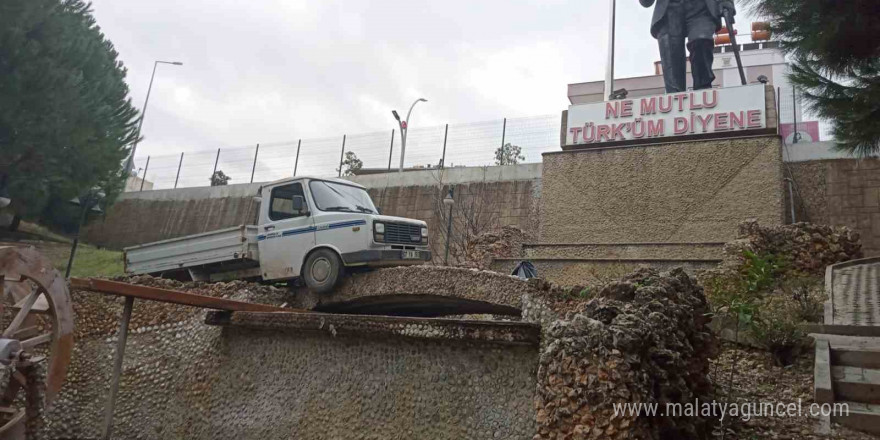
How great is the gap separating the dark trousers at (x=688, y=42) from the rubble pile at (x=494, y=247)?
6.12 meters

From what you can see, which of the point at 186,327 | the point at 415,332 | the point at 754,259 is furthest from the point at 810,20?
the point at 186,327

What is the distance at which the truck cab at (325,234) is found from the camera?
10031mm

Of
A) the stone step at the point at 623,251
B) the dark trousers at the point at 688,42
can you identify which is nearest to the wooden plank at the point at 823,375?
the stone step at the point at 623,251

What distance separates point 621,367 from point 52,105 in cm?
2172

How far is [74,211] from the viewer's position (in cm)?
2345

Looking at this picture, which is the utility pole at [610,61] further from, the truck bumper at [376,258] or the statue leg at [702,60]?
the truck bumper at [376,258]

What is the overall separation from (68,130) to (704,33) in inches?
775

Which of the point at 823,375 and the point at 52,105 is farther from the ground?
the point at 52,105

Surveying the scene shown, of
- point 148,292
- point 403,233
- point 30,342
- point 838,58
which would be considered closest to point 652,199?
point 403,233

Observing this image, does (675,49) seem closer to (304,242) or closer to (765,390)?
(304,242)

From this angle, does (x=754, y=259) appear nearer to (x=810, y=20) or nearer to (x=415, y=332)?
(x=810, y=20)

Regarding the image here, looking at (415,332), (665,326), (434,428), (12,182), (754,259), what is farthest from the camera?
(12,182)

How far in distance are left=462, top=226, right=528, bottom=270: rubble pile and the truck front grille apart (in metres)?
2.59

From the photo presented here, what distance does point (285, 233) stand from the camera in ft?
35.6
